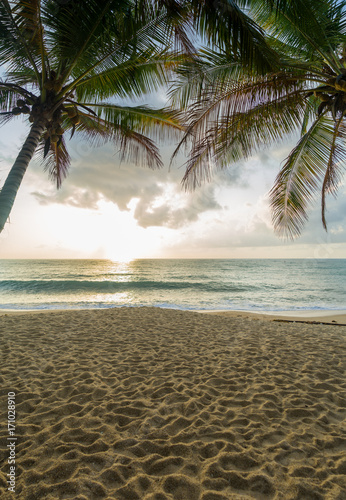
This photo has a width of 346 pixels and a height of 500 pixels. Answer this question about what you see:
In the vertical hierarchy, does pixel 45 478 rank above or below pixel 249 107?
below

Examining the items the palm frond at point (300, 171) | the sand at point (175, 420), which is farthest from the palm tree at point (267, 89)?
the sand at point (175, 420)

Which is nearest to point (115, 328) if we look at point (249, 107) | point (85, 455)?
point (85, 455)

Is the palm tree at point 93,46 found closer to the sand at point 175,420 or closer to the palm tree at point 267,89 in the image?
the palm tree at point 267,89

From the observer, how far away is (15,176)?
12.5ft

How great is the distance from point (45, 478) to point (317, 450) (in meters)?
2.25

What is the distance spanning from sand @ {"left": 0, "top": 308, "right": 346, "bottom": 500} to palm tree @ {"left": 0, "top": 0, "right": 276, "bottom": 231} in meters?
2.51

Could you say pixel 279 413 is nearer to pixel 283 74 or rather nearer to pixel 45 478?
pixel 45 478

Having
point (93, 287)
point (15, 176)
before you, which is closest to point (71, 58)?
point (15, 176)

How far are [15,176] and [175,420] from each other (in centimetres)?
392

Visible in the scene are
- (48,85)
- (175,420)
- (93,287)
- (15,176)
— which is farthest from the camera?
(93,287)

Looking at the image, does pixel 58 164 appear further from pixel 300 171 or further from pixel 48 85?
pixel 300 171

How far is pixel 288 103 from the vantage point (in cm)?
462

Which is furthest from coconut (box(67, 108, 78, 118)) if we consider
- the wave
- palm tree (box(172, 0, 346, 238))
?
the wave

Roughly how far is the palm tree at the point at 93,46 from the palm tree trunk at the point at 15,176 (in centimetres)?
1
